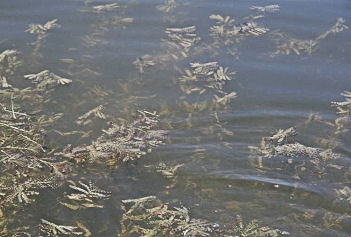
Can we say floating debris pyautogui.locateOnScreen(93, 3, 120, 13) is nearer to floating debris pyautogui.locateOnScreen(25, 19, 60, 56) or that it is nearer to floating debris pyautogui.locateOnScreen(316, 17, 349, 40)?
floating debris pyautogui.locateOnScreen(25, 19, 60, 56)

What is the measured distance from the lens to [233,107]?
14.0 ft

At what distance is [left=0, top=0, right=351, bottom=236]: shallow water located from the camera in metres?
3.33

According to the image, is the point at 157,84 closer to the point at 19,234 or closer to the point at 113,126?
the point at 113,126

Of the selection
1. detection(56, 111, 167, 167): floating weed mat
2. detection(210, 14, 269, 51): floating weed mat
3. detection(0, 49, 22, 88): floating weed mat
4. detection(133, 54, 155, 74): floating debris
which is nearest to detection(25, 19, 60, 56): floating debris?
detection(0, 49, 22, 88): floating weed mat

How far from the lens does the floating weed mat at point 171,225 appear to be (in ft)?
10.2

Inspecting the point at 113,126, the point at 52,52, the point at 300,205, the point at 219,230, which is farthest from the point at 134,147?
the point at 52,52

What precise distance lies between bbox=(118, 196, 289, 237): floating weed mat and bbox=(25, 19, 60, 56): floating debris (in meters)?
2.56

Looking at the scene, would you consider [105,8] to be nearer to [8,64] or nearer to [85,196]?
[8,64]

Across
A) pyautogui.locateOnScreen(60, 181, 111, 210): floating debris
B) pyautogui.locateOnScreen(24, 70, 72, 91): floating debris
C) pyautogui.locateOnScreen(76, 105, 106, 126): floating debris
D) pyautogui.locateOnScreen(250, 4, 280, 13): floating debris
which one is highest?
pyautogui.locateOnScreen(250, 4, 280, 13): floating debris

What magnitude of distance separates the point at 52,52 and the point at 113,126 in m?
1.44

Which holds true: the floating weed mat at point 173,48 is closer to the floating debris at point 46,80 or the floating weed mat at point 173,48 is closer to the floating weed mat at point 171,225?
the floating debris at point 46,80

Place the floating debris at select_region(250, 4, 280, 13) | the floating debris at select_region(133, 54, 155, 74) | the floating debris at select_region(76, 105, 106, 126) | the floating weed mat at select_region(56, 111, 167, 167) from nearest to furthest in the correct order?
1. the floating weed mat at select_region(56, 111, 167, 167)
2. the floating debris at select_region(76, 105, 106, 126)
3. the floating debris at select_region(133, 54, 155, 74)
4. the floating debris at select_region(250, 4, 280, 13)

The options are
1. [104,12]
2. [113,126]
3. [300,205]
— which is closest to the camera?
[300,205]

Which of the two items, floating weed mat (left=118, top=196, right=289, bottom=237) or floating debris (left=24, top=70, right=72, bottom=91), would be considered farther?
floating debris (left=24, top=70, right=72, bottom=91)
